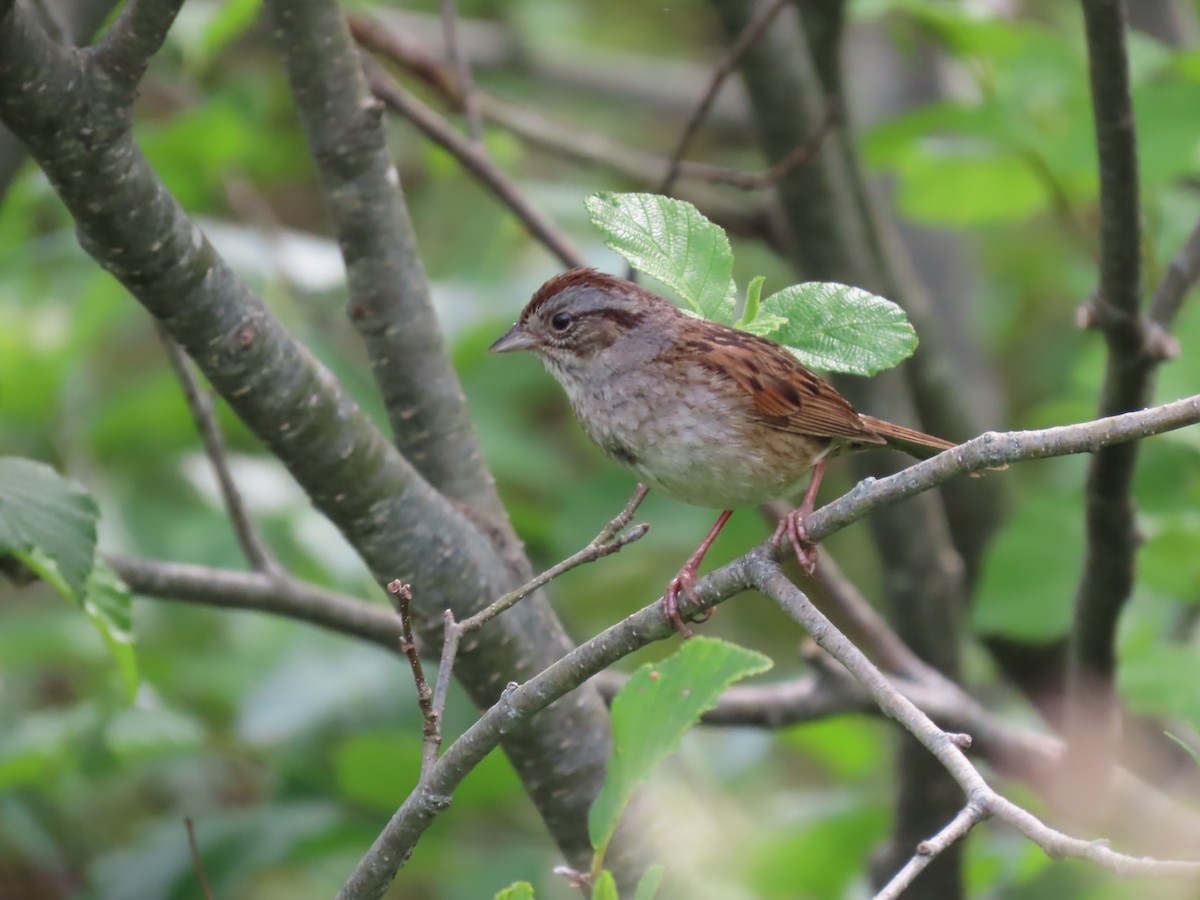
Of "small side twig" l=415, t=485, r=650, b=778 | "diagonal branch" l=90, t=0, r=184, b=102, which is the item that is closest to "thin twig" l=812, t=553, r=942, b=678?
"small side twig" l=415, t=485, r=650, b=778

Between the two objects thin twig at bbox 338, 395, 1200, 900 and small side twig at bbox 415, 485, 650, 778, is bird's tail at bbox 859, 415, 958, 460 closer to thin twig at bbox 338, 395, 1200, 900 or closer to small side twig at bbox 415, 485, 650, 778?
thin twig at bbox 338, 395, 1200, 900

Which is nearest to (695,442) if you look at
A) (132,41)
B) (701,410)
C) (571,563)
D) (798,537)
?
(701,410)

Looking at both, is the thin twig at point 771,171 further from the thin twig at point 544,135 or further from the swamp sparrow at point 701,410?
the swamp sparrow at point 701,410

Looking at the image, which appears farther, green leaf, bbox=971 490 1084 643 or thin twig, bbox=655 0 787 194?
green leaf, bbox=971 490 1084 643

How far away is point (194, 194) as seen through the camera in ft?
15.4

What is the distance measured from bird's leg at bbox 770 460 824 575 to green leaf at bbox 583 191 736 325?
329 millimetres

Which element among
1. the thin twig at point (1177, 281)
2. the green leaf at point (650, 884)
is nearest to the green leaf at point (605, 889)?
the green leaf at point (650, 884)

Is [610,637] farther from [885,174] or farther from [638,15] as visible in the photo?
[638,15]

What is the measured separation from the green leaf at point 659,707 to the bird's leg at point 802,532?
0.20 meters

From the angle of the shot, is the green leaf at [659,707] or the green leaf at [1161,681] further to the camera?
the green leaf at [1161,681]

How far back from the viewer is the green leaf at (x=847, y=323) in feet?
6.47

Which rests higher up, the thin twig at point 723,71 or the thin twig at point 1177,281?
the thin twig at point 723,71

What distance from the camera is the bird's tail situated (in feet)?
9.09

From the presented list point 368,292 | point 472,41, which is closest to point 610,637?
point 368,292
